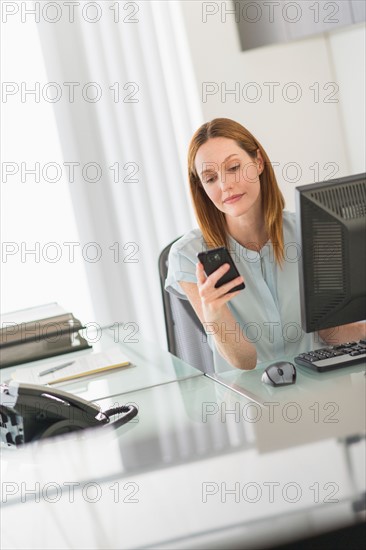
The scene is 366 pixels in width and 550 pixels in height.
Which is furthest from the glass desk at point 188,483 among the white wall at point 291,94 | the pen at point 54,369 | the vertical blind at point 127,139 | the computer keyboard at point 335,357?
the white wall at point 291,94

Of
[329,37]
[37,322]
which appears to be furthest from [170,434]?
[329,37]

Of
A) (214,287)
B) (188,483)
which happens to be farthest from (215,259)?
(188,483)

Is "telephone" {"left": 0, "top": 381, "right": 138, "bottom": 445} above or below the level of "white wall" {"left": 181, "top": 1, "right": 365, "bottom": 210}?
below

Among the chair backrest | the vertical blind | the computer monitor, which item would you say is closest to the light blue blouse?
the chair backrest

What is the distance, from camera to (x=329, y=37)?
12.1ft

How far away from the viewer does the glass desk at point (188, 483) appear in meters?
1.10

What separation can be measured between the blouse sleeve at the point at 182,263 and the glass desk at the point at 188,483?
643 millimetres

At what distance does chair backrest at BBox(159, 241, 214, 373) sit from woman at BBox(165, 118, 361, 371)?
0.05m

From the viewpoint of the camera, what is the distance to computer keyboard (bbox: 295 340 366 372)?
5.96 feet

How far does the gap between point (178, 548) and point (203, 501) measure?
0.14m

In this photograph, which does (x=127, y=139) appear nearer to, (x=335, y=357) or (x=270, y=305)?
(x=270, y=305)

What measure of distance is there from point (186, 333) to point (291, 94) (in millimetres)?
1663

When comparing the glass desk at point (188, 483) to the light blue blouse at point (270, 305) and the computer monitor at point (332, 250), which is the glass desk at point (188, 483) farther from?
the light blue blouse at point (270, 305)

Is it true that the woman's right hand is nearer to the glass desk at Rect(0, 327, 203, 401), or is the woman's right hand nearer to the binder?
the glass desk at Rect(0, 327, 203, 401)
